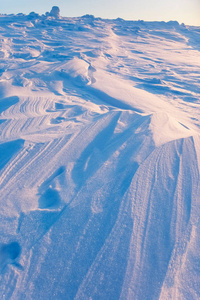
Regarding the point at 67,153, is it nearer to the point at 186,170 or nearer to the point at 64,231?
the point at 64,231

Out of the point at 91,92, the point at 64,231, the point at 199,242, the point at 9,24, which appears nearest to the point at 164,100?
the point at 91,92

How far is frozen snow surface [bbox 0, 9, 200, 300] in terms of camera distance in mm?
985

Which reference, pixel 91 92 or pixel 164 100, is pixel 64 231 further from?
pixel 164 100

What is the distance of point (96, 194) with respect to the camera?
132cm

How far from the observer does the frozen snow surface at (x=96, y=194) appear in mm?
985

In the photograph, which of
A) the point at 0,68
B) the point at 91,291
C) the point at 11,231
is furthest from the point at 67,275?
the point at 0,68

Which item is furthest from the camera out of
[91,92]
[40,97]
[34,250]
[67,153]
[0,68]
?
[0,68]

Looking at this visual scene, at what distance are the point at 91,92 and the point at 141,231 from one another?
6.87 ft

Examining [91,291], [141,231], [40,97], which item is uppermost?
[40,97]

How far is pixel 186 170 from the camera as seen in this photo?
151 cm

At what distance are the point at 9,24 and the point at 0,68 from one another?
5.03 meters

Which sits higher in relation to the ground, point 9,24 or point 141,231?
point 9,24

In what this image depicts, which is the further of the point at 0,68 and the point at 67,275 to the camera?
the point at 0,68

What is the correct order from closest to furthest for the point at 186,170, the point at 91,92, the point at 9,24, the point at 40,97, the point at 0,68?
the point at 186,170 < the point at 40,97 < the point at 91,92 < the point at 0,68 < the point at 9,24
